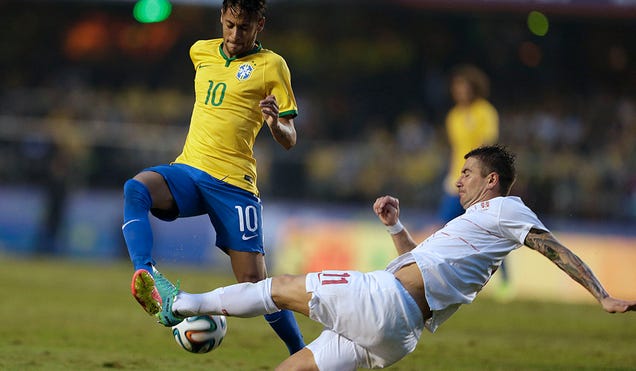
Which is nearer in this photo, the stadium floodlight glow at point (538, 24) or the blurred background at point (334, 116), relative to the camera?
the blurred background at point (334, 116)

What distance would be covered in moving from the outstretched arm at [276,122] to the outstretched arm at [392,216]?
87 cm

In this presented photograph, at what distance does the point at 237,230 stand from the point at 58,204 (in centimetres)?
1371

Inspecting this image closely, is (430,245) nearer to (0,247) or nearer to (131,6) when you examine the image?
(0,247)

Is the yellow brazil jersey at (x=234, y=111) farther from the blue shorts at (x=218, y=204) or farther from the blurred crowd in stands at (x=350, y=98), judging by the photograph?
the blurred crowd in stands at (x=350, y=98)

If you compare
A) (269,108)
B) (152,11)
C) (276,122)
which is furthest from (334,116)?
(269,108)

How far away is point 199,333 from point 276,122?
1.47 meters

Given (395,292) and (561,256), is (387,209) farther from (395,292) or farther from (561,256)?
(561,256)

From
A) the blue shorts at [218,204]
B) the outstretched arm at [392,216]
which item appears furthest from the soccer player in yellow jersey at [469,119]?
the outstretched arm at [392,216]

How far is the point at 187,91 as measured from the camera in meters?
23.4

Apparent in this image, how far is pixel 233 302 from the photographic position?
5.79 metres

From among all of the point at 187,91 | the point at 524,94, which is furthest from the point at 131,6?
the point at 524,94

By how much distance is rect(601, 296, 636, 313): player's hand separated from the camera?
5113 mm

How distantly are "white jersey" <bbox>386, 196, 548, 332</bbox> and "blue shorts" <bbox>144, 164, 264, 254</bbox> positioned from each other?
5.20ft

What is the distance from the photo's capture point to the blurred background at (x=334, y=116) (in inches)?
734
